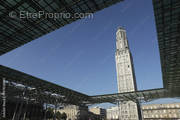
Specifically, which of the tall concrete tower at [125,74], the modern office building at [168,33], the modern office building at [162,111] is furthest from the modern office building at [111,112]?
the modern office building at [168,33]

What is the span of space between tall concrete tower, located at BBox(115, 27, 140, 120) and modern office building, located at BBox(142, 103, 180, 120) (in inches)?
398

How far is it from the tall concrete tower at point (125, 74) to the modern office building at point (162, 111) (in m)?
10.1

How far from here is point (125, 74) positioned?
114 meters

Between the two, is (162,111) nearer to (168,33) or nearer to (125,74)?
(125,74)

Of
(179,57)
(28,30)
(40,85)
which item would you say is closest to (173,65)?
(179,57)

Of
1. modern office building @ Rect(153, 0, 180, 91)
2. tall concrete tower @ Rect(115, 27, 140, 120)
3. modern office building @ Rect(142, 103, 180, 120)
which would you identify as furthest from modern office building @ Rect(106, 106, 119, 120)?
modern office building @ Rect(153, 0, 180, 91)

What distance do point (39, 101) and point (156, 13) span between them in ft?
165

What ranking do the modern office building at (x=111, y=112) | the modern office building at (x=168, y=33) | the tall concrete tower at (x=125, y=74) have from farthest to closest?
the modern office building at (x=111, y=112)
the tall concrete tower at (x=125, y=74)
the modern office building at (x=168, y=33)

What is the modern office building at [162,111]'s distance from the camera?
9825 cm

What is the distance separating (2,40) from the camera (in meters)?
23.9

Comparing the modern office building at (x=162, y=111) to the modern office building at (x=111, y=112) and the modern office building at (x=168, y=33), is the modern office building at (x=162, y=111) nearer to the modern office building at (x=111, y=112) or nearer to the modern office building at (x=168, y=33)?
the modern office building at (x=168, y=33)

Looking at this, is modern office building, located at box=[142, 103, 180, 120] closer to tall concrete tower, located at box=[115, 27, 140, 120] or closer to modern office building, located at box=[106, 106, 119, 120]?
tall concrete tower, located at box=[115, 27, 140, 120]

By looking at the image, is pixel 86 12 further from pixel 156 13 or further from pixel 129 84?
pixel 129 84

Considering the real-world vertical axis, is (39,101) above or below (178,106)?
above
